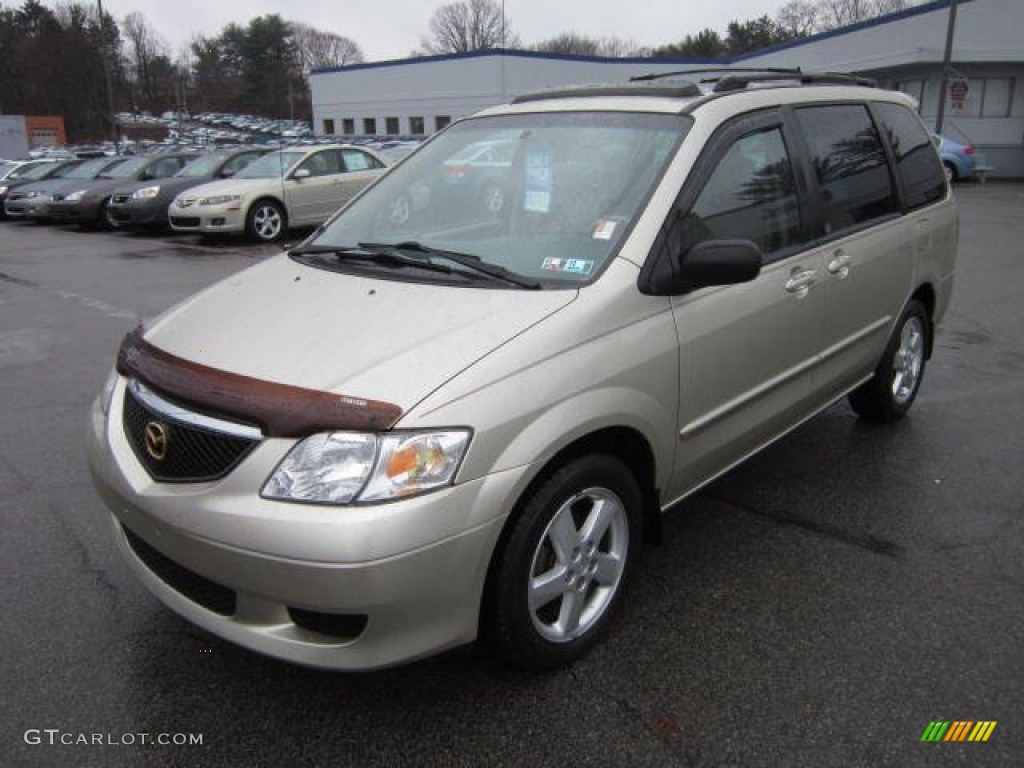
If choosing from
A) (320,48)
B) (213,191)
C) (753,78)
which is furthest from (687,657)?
(320,48)

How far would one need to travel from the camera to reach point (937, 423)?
16.0ft

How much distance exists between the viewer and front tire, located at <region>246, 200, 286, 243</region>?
13992 millimetres

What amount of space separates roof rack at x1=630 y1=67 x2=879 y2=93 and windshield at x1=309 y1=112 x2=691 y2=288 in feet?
1.90

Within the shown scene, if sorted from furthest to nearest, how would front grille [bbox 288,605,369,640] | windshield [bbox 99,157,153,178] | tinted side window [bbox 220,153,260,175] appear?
windshield [bbox 99,157,153,178] < tinted side window [bbox 220,153,260,175] < front grille [bbox 288,605,369,640]

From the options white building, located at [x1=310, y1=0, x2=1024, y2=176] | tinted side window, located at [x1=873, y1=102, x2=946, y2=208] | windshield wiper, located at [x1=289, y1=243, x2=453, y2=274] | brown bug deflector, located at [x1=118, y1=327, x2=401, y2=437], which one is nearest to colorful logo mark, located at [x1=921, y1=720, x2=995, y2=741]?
brown bug deflector, located at [x1=118, y1=327, x2=401, y2=437]

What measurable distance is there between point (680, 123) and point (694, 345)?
856 millimetres

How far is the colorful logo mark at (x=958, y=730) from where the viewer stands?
2.35 meters

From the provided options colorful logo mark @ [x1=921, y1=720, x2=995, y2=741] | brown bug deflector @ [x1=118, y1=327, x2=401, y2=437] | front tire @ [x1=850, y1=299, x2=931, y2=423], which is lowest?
colorful logo mark @ [x1=921, y1=720, x2=995, y2=741]

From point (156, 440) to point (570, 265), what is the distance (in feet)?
4.65

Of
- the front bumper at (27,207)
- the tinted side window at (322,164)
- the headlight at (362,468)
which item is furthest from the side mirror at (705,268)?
the front bumper at (27,207)

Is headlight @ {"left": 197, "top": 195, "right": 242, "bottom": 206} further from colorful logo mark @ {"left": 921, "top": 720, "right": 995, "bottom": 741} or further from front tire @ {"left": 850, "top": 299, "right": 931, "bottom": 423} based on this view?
colorful logo mark @ {"left": 921, "top": 720, "right": 995, "bottom": 741}

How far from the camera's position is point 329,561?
6.81ft

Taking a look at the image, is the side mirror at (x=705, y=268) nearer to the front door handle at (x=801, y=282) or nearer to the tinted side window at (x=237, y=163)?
the front door handle at (x=801, y=282)

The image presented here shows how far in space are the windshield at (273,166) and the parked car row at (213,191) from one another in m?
0.02
